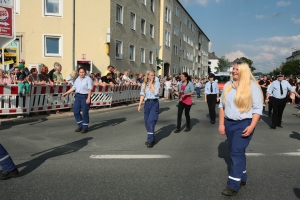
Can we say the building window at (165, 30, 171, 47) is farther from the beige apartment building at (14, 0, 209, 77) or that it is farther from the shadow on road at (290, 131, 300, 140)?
the shadow on road at (290, 131, 300, 140)

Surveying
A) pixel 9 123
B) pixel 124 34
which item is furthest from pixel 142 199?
pixel 124 34

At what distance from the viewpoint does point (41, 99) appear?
1068 centimetres

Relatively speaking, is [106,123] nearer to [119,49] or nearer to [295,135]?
[295,135]

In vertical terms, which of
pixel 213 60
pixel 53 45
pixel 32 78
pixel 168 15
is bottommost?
pixel 32 78

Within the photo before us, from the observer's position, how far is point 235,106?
12.5 feet

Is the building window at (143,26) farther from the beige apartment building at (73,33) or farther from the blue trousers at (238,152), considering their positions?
the blue trousers at (238,152)

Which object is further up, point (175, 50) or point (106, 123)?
point (175, 50)

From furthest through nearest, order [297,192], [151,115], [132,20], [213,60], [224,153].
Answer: [213,60] < [132,20] < [151,115] < [224,153] < [297,192]

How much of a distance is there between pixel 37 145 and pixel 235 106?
15.4 ft

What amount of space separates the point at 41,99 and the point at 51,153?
17.8 feet

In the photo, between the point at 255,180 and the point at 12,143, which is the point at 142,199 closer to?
the point at 255,180

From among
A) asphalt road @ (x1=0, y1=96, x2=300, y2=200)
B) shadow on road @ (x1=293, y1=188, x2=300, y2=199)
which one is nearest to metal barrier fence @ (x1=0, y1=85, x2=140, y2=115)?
asphalt road @ (x1=0, y1=96, x2=300, y2=200)

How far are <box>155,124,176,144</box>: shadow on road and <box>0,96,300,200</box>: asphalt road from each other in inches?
1.3

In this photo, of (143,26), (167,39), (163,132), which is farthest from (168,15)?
(163,132)
